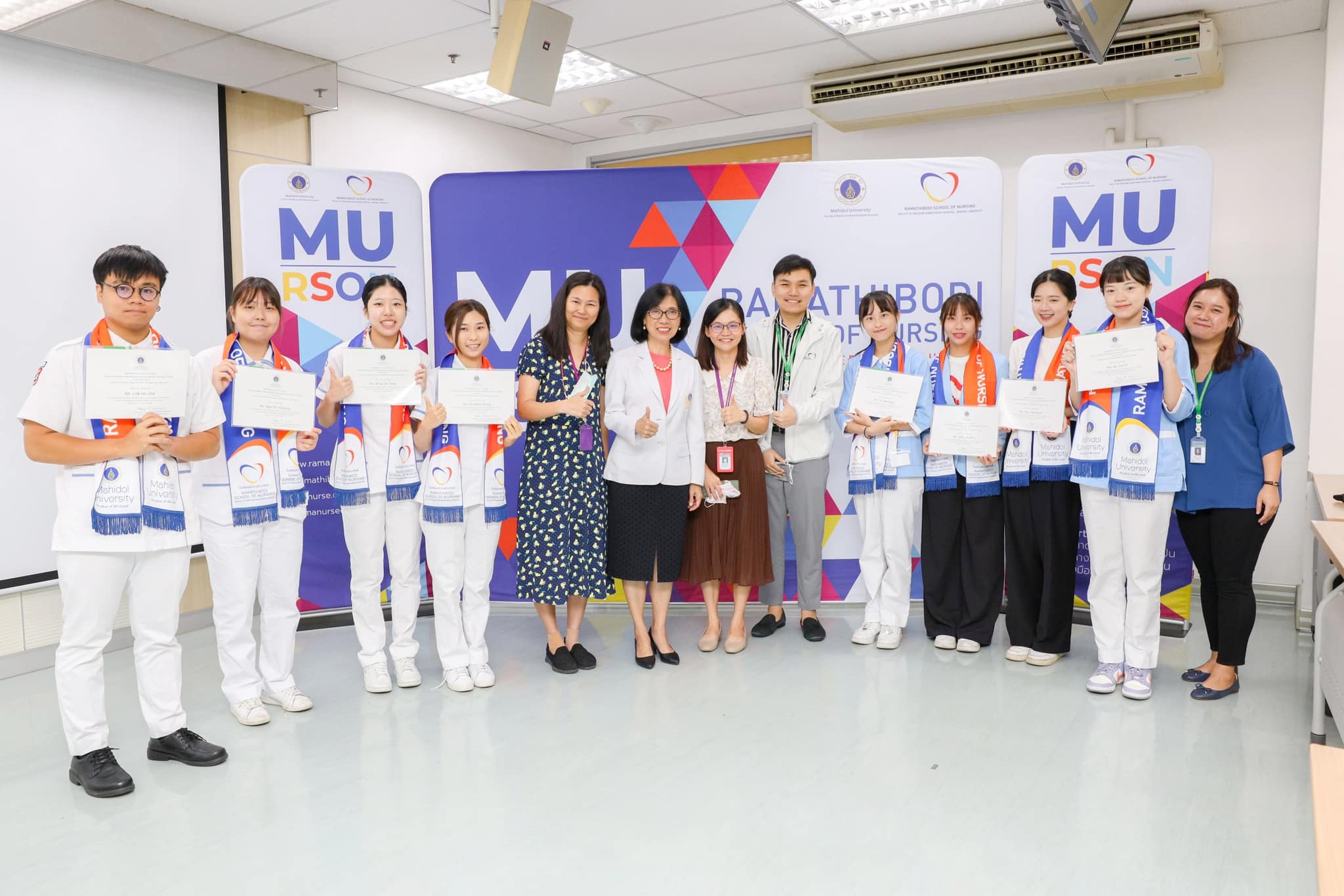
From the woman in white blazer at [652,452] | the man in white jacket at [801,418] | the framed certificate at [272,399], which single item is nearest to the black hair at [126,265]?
the framed certificate at [272,399]

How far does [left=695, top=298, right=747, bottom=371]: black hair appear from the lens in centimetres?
411

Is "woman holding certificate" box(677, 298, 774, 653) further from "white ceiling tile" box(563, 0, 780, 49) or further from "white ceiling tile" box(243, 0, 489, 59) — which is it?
"white ceiling tile" box(243, 0, 489, 59)

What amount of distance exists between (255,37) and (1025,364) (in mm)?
4598

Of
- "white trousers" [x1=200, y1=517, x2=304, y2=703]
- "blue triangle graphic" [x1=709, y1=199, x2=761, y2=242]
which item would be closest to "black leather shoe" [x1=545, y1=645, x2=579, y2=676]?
"white trousers" [x1=200, y1=517, x2=304, y2=703]

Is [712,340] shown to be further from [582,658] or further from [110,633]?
[110,633]

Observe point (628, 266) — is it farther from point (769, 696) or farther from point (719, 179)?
point (769, 696)

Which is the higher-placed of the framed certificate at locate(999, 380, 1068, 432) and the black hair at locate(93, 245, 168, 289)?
the black hair at locate(93, 245, 168, 289)

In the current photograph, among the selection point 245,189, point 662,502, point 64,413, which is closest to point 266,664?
point 64,413

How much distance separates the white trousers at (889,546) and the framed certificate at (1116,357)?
3.04ft

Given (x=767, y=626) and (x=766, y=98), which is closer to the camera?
(x=767, y=626)

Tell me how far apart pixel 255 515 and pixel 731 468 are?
2.00m

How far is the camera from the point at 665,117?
23.6 feet

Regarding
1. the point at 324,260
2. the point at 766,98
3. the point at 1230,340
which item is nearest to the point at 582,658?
the point at 324,260

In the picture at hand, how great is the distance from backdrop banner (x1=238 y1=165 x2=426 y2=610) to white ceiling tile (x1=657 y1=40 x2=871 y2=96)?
7.33 feet
